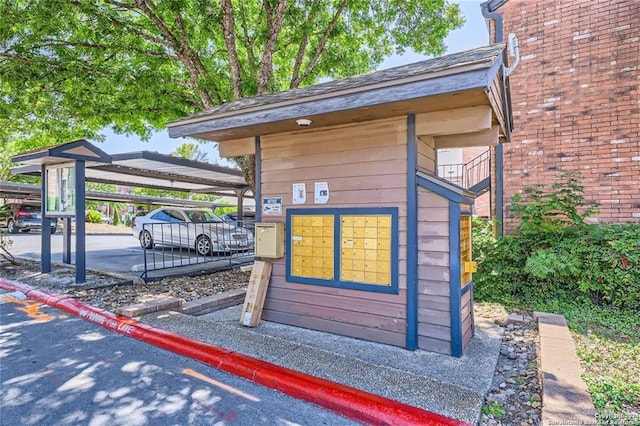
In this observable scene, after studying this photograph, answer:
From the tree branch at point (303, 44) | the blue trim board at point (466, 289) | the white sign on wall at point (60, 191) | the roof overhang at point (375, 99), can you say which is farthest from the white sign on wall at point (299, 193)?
the white sign on wall at point (60, 191)

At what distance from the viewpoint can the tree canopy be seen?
7.06m

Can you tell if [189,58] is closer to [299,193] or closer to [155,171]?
[155,171]

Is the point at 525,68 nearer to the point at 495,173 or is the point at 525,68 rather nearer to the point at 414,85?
the point at 495,173

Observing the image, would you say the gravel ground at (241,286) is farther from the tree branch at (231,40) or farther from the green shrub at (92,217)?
the green shrub at (92,217)

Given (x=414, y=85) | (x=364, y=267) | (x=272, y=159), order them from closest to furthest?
(x=414, y=85) < (x=364, y=267) < (x=272, y=159)

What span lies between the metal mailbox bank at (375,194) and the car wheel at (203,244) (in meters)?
5.33

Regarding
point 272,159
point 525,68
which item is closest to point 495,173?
point 525,68

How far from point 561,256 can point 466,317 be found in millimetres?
2463

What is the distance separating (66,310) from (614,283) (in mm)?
7687

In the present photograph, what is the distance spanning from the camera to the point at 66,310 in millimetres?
5012

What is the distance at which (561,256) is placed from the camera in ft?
17.1

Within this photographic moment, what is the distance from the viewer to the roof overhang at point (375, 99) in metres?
2.87

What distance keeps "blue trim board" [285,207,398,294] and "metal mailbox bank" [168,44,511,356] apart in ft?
0.04

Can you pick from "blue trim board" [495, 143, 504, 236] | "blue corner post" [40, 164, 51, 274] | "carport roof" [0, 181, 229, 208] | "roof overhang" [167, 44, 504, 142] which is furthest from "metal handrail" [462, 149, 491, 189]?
"carport roof" [0, 181, 229, 208]
